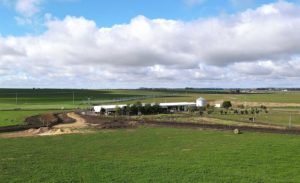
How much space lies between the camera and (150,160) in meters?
30.2

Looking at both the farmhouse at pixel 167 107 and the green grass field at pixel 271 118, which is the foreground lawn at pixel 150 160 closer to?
the green grass field at pixel 271 118

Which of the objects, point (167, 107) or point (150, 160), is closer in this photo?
point (150, 160)

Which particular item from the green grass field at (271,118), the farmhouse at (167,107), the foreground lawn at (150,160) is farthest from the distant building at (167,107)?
the foreground lawn at (150,160)

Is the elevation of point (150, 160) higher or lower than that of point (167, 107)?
lower

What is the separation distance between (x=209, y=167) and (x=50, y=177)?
405 inches

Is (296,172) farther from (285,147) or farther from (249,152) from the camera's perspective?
(285,147)

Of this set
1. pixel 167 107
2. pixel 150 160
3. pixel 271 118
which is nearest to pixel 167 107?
pixel 167 107

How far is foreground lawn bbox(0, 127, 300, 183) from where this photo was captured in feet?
79.8

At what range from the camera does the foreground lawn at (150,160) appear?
79.8 ft

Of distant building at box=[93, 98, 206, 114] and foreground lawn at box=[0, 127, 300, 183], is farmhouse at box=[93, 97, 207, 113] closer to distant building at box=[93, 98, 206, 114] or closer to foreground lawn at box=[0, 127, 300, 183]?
distant building at box=[93, 98, 206, 114]

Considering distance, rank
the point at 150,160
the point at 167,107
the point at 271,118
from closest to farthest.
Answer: the point at 150,160
the point at 271,118
the point at 167,107

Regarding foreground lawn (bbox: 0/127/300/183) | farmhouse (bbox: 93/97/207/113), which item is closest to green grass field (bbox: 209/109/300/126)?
farmhouse (bbox: 93/97/207/113)

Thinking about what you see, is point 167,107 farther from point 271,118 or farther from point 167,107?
point 271,118

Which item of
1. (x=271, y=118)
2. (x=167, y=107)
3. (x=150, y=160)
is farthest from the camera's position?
(x=167, y=107)
